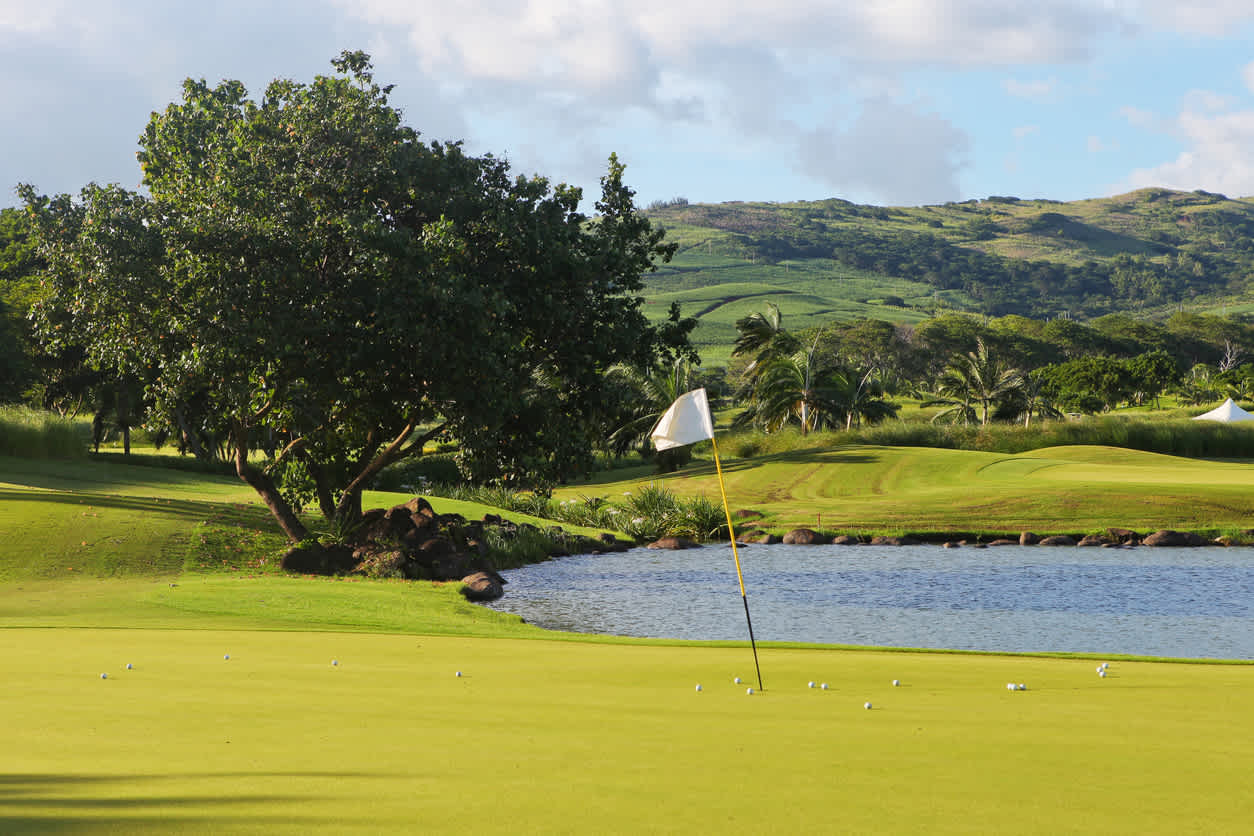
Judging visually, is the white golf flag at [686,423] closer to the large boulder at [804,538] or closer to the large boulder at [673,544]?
the large boulder at [804,538]

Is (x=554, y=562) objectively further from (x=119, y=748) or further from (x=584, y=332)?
(x=119, y=748)

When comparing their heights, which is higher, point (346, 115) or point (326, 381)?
point (346, 115)

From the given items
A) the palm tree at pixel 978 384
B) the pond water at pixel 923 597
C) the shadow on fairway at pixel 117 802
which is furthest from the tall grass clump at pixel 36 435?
the palm tree at pixel 978 384

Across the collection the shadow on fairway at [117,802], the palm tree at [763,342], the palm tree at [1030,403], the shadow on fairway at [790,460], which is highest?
the palm tree at [763,342]

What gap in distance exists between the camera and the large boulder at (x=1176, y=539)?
33031 mm

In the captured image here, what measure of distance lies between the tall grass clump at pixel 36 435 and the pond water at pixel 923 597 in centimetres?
2352

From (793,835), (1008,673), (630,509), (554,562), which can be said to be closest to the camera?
(793,835)

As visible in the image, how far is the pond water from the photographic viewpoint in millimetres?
19406

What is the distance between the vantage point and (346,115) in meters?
22.1

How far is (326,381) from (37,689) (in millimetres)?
15041

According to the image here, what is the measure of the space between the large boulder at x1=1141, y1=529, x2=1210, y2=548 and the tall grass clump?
41343mm

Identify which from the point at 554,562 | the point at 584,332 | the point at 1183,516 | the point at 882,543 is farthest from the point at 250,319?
the point at 1183,516

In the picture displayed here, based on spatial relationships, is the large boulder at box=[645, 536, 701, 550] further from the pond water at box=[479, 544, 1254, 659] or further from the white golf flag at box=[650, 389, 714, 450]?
the white golf flag at box=[650, 389, 714, 450]

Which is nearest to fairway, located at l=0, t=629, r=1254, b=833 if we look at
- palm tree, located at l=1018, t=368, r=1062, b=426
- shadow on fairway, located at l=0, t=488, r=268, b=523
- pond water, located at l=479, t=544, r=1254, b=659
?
pond water, located at l=479, t=544, r=1254, b=659
